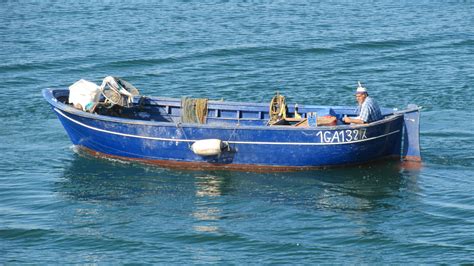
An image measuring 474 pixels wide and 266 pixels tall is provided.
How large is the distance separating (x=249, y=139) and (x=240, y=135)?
18 cm

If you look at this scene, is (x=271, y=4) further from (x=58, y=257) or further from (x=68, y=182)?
(x=58, y=257)

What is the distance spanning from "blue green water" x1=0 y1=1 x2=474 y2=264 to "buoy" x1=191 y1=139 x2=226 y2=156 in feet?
1.86

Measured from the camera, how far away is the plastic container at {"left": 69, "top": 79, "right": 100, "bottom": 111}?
19.9 metres

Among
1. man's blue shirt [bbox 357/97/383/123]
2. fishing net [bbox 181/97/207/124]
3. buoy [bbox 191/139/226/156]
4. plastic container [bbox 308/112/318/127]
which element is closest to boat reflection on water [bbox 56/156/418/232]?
buoy [bbox 191/139/226/156]

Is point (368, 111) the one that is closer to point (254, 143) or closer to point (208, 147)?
point (254, 143)

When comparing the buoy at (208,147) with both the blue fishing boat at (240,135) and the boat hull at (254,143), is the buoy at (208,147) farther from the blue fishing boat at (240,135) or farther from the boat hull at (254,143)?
the boat hull at (254,143)

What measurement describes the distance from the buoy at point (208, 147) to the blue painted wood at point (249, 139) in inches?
6.2

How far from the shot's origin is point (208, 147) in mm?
18625

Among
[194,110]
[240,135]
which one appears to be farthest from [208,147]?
[194,110]

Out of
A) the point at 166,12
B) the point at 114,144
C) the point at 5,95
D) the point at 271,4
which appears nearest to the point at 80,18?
the point at 166,12

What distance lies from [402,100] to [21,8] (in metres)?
17.6

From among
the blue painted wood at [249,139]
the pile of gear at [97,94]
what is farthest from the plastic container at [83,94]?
the blue painted wood at [249,139]

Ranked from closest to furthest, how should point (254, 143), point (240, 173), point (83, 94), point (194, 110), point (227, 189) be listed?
point (227, 189) < point (254, 143) < point (240, 173) < point (83, 94) < point (194, 110)

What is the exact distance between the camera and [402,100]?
24000 mm
